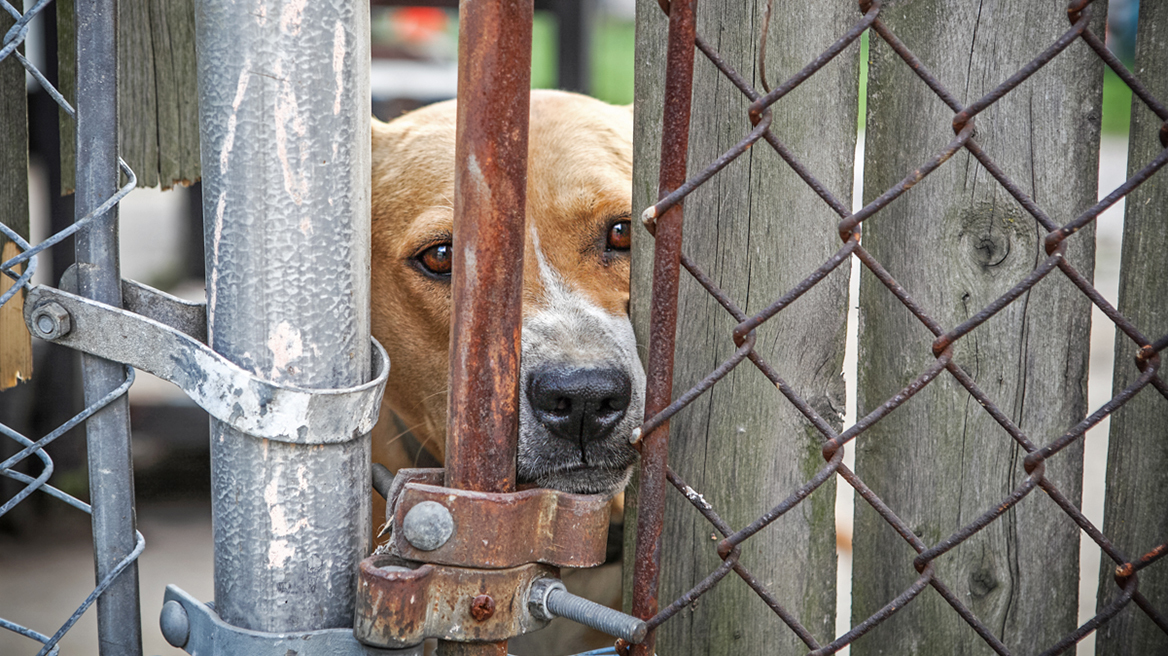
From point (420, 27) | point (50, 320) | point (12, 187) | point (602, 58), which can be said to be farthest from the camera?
point (602, 58)

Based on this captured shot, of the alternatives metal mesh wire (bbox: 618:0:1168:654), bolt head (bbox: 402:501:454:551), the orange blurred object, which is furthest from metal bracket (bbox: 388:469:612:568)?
the orange blurred object

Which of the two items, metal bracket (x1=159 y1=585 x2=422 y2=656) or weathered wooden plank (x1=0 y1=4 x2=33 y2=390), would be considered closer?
metal bracket (x1=159 y1=585 x2=422 y2=656)

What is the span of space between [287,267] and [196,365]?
6.8 inches

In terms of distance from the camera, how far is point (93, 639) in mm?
3389

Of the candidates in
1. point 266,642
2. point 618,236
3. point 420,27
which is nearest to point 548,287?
point 618,236

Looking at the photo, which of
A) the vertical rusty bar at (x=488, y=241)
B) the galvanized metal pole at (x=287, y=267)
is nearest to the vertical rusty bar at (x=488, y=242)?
the vertical rusty bar at (x=488, y=241)

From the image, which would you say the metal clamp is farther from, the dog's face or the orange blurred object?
the orange blurred object

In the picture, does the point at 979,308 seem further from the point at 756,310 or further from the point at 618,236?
the point at 618,236

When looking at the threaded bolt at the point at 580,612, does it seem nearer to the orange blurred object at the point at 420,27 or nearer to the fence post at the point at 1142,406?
the fence post at the point at 1142,406

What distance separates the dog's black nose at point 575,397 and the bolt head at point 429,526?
0.92 meters

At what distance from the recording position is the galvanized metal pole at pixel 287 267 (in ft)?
3.43

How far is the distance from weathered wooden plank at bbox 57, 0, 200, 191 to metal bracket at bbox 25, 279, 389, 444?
2.74 feet

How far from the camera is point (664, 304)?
109 centimetres

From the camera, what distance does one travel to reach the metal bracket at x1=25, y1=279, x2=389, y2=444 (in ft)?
3.50
